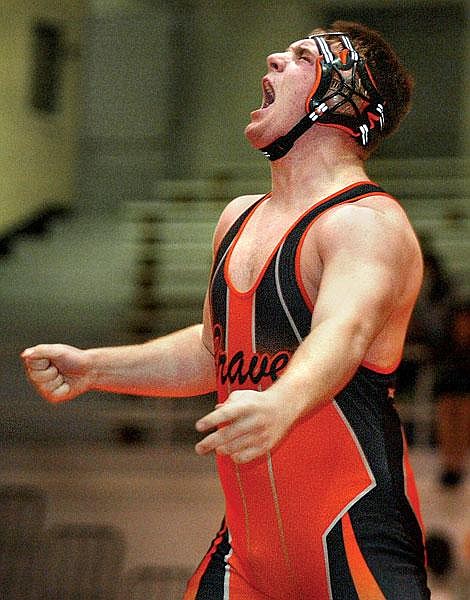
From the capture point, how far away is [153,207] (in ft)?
37.3

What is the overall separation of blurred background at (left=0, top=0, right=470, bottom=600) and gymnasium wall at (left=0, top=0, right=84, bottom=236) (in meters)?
0.02

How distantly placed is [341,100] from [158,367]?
75 centimetres

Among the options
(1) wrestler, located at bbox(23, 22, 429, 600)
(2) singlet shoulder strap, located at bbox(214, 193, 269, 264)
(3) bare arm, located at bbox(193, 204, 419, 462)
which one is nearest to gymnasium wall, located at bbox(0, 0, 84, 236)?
(2) singlet shoulder strap, located at bbox(214, 193, 269, 264)

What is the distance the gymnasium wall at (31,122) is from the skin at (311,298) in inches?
353

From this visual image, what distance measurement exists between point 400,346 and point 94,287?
8129 millimetres

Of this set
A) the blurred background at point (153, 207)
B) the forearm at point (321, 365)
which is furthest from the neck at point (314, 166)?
the blurred background at point (153, 207)

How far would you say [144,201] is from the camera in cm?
1180

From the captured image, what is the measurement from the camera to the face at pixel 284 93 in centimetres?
272

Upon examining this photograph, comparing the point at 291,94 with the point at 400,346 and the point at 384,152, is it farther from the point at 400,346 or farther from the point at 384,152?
the point at 384,152

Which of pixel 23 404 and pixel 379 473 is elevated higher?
pixel 379 473

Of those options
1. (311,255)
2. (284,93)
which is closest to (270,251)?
(311,255)

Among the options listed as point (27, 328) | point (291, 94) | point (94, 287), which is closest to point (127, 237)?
point (94, 287)

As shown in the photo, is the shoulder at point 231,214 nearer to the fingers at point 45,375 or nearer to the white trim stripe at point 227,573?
the fingers at point 45,375

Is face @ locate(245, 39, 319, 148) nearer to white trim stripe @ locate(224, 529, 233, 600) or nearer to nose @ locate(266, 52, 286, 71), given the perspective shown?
nose @ locate(266, 52, 286, 71)
